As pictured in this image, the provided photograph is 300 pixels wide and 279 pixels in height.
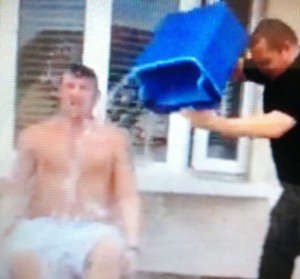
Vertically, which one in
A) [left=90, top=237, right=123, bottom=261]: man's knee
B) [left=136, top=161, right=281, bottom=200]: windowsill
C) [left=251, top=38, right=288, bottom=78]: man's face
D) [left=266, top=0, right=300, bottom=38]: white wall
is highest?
[left=266, top=0, right=300, bottom=38]: white wall

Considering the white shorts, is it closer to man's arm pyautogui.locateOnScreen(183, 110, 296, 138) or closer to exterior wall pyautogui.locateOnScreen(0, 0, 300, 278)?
exterior wall pyautogui.locateOnScreen(0, 0, 300, 278)

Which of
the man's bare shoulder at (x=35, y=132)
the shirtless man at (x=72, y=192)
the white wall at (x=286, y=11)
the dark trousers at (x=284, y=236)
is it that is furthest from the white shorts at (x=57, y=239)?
the white wall at (x=286, y=11)

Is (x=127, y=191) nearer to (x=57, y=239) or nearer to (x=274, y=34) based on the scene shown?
(x=57, y=239)

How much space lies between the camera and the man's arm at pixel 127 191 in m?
1.01

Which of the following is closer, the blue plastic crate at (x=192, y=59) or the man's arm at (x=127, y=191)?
the blue plastic crate at (x=192, y=59)

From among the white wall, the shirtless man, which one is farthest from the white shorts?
the white wall

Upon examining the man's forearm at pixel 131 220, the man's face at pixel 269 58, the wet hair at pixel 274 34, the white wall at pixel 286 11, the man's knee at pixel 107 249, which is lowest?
the man's knee at pixel 107 249

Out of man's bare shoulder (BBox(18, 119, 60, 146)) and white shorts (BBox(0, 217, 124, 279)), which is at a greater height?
man's bare shoulder (BBox(18, 119, 60, 146))

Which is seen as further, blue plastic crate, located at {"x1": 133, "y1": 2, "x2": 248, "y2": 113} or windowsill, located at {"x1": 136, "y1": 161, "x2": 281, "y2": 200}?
windowsill, located at {"x1": 136, "y1": 161, "x2": 281, "y2": 200}

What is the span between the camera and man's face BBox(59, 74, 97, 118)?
994 mm

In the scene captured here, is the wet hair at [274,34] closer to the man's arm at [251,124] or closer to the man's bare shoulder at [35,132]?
the man's arm at [251,124]

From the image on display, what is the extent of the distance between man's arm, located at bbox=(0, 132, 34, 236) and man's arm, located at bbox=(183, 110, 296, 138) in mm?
209

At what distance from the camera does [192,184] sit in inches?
40.4

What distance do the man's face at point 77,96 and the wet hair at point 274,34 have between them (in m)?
0.21
